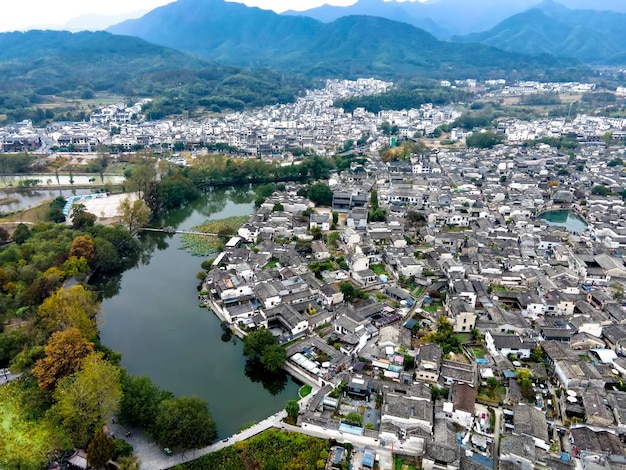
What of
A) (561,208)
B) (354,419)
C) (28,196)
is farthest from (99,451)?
(561,208)

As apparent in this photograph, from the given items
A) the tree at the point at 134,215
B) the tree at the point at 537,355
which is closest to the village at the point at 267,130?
the tree at the point at 134,215

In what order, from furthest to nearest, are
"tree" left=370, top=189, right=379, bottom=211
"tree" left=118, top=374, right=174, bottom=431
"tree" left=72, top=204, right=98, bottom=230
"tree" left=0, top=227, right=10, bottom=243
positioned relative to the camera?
"tree" left=370, top=189, right=379, bottom=211 < "tree" left=72, top=204, right=98, bottom=230 < "tree" left=0, top=227, right=10, bottom=243 < "tree" left=118, top=374, right=174, bottom=431

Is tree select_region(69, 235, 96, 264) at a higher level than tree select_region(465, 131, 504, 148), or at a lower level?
lower

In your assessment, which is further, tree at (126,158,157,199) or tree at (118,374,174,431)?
tree at (126,158,157,199)

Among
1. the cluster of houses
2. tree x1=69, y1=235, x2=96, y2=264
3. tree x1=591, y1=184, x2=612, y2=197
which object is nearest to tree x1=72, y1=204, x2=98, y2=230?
tree x1=69, y1=235, x2=96, y2=264

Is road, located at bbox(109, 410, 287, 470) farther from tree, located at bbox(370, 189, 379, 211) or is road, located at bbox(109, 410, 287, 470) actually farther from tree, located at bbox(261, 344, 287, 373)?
tree, located at bbox(370, 189, 379, 211)

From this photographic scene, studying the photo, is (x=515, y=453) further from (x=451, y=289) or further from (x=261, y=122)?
(x=261, y=122)

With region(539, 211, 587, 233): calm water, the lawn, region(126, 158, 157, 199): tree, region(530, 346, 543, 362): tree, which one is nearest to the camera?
the lawn

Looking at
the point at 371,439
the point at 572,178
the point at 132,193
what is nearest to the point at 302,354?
the point at 371,439
